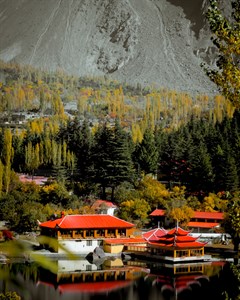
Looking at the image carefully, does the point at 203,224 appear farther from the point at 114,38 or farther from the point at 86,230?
the point at 114,38

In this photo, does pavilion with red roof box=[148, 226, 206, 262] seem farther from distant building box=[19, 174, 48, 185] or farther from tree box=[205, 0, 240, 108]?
tree box=[205, 0, 240, 108]

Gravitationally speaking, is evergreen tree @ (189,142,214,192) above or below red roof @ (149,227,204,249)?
above

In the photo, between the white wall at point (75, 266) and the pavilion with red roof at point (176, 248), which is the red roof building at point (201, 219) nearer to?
the pavilion with red roof at point (176, 248)

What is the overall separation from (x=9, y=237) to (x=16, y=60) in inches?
4661

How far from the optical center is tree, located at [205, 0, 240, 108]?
4.22 meters

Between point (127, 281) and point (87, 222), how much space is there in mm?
7150

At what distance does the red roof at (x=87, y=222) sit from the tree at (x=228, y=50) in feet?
69.3

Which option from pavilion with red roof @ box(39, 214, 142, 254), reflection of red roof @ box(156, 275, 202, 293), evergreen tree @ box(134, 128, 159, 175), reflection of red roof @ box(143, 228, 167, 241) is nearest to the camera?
reflection of red roof @ box(156, 275, 202, 293)

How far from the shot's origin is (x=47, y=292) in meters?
17.5

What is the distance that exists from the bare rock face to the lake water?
8470 centimetres

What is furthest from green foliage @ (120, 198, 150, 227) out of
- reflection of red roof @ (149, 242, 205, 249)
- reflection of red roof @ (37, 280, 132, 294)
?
reflection of red roof @ (37, 280, 132, 294)

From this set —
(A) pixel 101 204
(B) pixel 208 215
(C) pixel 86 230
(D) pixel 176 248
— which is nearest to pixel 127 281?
(D) pixel 176 248

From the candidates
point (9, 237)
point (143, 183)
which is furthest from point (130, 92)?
point (9, 237)

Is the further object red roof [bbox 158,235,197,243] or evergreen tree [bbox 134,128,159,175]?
evergreen tree [bbox 134,128,159,175]
